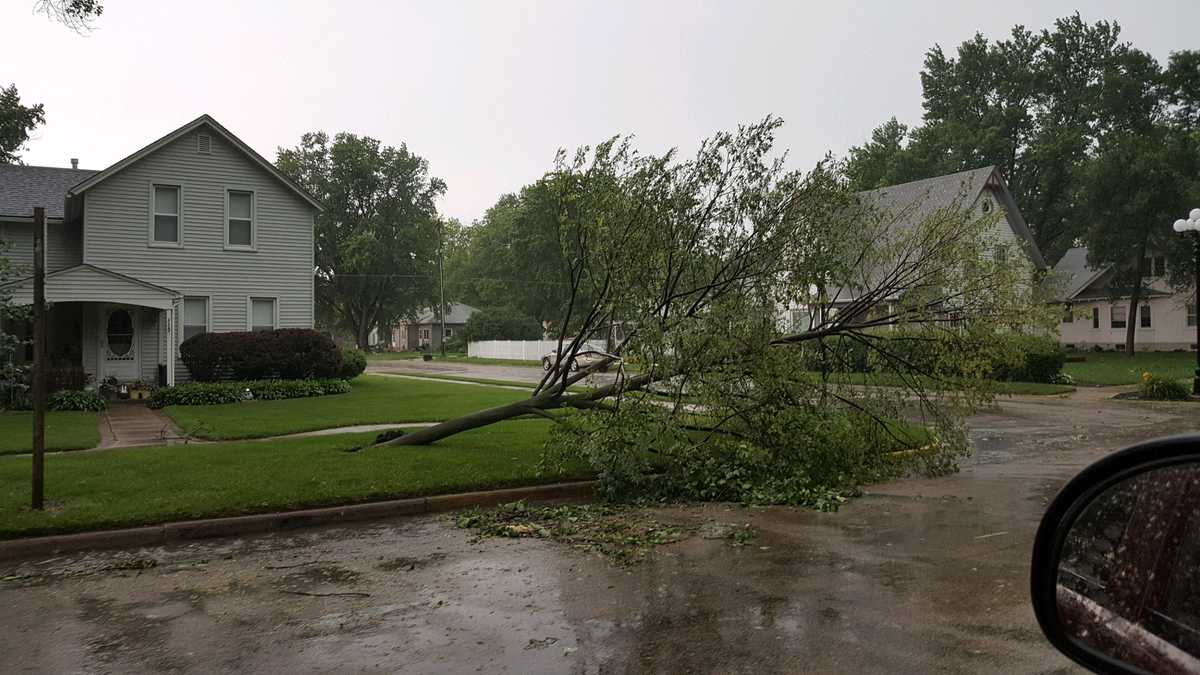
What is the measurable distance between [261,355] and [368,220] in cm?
3957

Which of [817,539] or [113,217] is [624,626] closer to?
[817,539]

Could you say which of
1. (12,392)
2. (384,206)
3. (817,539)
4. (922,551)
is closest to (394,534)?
(817,539)

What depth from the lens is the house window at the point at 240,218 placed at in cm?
2412

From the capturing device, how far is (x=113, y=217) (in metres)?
22.3

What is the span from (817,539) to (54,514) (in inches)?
296

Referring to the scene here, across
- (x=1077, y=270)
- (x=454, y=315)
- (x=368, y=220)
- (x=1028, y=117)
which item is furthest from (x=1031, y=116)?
(x=454, y=315)

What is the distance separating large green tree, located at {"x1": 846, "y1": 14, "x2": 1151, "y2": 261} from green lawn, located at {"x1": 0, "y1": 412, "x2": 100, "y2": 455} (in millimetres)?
46688

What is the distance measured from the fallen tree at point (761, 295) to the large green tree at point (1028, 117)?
44619 millimetres

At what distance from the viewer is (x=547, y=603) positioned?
19.1 ft

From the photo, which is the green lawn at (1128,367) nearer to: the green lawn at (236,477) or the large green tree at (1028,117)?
the large green tree at (1028,117)

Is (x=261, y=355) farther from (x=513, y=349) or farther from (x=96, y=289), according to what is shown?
(x=513, y=349)

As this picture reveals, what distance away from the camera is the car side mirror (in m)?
1.72

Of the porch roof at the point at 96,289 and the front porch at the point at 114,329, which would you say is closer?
the porch roof at the point at 96,289

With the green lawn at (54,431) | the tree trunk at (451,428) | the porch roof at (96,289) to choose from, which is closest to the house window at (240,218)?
the porch roof at (96,289)
